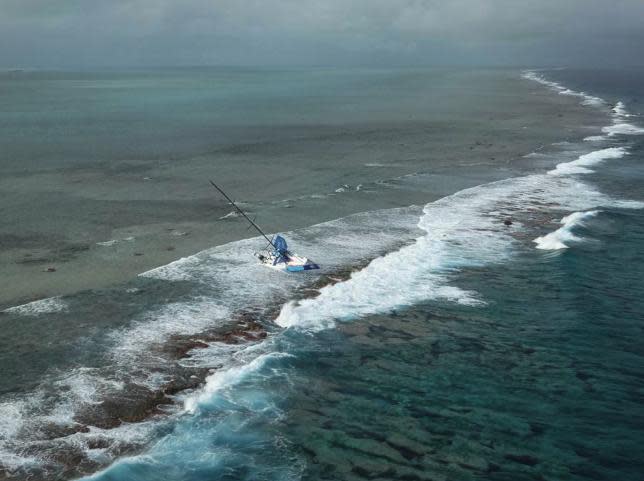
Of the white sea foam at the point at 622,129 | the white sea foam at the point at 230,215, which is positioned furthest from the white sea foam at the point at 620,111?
the white sea foam at the point at 230,215

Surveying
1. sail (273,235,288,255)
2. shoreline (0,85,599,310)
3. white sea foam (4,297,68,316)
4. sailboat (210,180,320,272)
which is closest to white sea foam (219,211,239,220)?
shoreline (0,85,599,310)

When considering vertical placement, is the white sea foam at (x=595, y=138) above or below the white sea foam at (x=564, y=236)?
above

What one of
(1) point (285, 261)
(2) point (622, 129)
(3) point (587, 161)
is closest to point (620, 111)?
(2) point (622, 129)

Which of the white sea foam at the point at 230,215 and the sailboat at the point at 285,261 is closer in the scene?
the sailboat at the point at 285,261

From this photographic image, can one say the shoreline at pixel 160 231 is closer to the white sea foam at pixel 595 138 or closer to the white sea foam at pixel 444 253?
the white sea foam at pixel 444 253

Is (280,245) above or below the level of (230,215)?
above

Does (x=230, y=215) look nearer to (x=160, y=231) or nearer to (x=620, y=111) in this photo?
(x=160, y=231)

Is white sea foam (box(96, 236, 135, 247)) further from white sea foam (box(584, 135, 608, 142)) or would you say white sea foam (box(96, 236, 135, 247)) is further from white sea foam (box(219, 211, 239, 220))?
white sea foam (box(584, 135, 608, 142))
